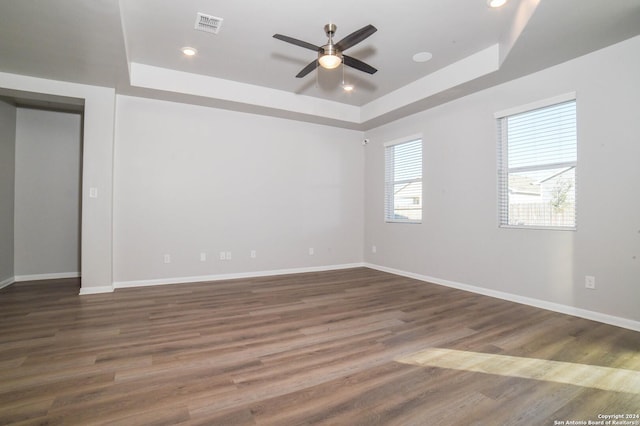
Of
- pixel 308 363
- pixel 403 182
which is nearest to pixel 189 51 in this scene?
pixel 308 363

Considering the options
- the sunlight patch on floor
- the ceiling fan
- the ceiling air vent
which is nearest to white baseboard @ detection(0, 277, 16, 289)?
the ceiling air vent

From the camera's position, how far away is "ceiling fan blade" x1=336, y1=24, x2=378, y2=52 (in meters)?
2.58

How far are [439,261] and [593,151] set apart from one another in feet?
7.62

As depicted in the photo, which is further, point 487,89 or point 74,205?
point 74,205

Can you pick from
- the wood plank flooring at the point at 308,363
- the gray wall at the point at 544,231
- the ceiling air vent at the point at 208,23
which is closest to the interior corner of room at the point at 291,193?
the gray wall at the point at 544,231

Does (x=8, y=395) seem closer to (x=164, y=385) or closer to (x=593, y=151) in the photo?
(x=164, y=385)

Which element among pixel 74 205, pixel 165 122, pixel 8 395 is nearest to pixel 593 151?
pixel 8 395

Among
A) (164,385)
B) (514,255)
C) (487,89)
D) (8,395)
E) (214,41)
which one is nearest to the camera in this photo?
(8,395)

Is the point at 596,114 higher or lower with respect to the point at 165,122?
lower

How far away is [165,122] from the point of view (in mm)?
4719

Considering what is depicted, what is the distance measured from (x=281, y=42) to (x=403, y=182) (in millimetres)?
3129

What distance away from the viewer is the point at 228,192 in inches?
202

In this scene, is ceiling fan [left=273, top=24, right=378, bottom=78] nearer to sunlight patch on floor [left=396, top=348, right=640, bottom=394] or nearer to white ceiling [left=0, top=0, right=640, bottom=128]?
white ceiling [left=0, top=0, right=640, bottom=128]

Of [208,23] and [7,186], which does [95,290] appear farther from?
[208,23]
